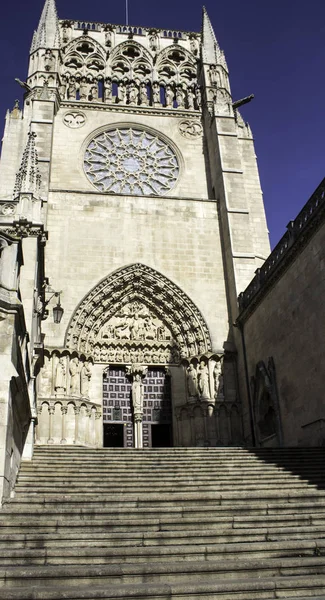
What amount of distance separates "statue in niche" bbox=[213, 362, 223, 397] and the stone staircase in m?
4.87

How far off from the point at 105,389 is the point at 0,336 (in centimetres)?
823

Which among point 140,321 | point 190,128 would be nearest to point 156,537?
point 140,321

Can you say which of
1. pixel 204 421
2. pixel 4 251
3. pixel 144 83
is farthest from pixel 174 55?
pixel 4 251

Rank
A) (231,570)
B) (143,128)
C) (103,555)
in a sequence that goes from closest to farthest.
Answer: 1. (231,570)
2. (103,555)
3. (143,128)

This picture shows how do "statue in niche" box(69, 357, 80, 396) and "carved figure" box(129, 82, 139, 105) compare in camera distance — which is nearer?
"statue in niche" box(69, 357, 80, 396)

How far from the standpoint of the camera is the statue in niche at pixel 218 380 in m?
14.2

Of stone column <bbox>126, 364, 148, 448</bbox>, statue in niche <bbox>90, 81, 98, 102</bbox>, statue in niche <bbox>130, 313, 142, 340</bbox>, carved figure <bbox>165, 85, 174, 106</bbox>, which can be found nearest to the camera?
stone column <bbox>126, 364, 148, 448</bbox>

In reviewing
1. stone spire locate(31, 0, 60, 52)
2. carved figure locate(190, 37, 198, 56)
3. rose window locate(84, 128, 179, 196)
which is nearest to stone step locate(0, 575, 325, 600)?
rose window locate(84, 128, 179, 196)

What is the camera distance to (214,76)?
66.2ft

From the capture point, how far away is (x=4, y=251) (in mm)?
7504

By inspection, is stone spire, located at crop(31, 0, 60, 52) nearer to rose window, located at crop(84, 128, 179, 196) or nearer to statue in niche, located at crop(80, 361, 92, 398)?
rose window, located at crop(84, 128, 179, 196)

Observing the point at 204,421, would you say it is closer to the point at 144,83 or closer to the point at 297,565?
the point at 297,565

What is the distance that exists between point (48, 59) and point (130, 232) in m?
8.44

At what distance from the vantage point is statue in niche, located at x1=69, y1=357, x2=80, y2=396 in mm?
13648
